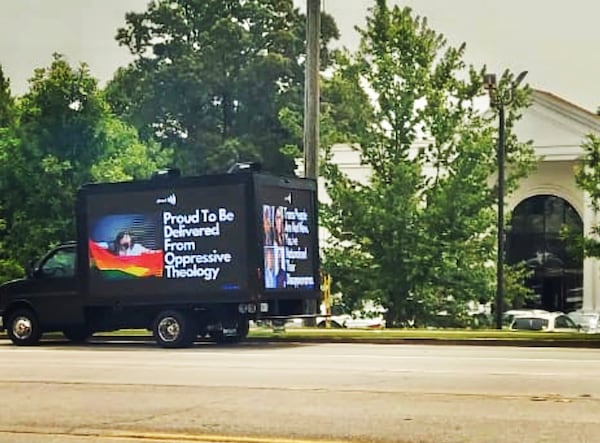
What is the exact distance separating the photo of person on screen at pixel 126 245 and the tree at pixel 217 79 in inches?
1293

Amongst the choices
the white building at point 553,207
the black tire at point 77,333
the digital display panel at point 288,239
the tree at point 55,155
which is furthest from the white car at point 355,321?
the digital display panel at point 288,239

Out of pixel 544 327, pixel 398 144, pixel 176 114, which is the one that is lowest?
pixel 544 327

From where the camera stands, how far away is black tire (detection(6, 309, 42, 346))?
79.8ft

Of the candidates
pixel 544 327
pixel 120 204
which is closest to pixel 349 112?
pixel 544 327

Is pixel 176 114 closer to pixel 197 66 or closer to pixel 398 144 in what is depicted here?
pixel 197 66

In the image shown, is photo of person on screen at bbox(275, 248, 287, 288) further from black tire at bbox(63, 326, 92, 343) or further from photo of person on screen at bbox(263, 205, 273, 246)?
black tire at bbox(63, 326, 92, 343)

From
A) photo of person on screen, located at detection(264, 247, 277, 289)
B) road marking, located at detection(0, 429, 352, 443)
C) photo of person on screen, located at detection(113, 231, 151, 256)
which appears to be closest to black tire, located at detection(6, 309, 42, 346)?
photo of person on screen, located at detection(113, 231, 151, 256)

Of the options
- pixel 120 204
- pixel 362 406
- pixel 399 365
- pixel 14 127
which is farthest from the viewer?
pixel 14 127

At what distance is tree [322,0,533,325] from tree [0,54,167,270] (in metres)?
6.73

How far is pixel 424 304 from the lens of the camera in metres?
36.8

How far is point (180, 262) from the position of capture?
22891 millimetres

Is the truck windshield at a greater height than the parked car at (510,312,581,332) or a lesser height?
greater

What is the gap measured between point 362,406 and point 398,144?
962 inches

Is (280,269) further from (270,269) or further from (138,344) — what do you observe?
(138,344)
